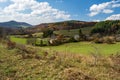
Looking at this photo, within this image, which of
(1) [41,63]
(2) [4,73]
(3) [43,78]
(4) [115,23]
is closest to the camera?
(3) [43,78]

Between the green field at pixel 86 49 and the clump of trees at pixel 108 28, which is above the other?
the clump of trees at pixel 108 28

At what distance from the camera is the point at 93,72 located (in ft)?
27.9

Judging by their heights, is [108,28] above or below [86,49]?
above

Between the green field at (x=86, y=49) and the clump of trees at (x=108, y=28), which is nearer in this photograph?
the green field at (x=86, y=49)

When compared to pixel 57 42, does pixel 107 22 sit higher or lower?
higher

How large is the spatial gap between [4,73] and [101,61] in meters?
5.80

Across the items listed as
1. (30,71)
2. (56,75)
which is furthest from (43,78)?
(30,71)

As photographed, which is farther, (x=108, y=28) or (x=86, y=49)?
(x=108, y=28)

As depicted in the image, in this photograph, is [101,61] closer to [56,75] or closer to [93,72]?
[93,72]

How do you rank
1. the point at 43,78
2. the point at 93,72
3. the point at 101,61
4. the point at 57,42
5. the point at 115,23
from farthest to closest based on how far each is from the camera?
the point at 115,23
the point at 57,42
the point at 101,61
the point at 93,72
the point at 43,78

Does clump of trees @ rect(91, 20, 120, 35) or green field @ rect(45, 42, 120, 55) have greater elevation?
clump of trees @ rect(91, 20, 120, 35)

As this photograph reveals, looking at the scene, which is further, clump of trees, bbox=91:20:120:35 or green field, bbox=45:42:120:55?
clump of trees, bbox=91:20:120:35

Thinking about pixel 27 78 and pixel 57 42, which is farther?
pixel 57 42

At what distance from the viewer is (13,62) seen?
32.6 ft
